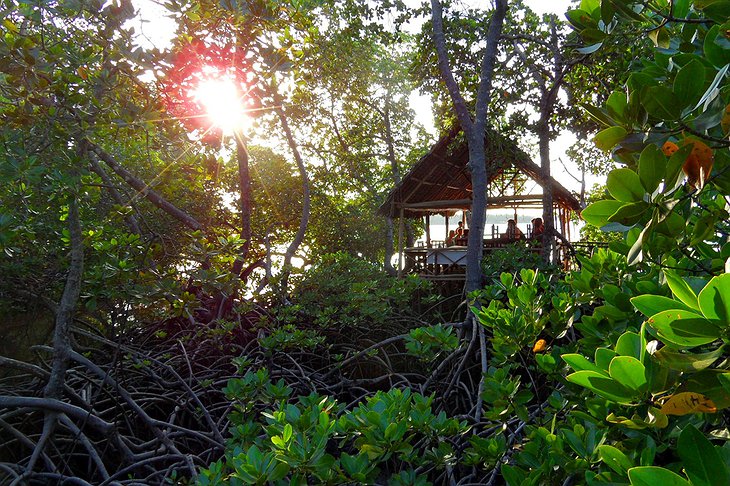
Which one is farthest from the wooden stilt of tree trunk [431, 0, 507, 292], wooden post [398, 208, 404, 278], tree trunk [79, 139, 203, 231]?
tree trunk [79, 139, 203, 231]

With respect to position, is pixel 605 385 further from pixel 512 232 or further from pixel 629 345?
pixel 512 232

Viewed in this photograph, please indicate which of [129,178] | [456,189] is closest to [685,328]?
[129,178]

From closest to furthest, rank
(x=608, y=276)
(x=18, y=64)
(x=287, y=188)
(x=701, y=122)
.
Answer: (x=701, y=122), (x=608, y=276), (x=18, y=64), (x=287, y=188)

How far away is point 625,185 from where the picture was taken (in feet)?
2.76

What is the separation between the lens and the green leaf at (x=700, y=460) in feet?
1.91

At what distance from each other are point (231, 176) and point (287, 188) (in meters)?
1.41

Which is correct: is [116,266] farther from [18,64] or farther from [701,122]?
[701,122]

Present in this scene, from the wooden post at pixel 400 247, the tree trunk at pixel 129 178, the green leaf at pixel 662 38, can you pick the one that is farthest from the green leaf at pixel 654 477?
the wooden post at pixel 400 247

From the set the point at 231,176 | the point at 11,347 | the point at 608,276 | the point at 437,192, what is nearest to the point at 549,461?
the point at 608,276

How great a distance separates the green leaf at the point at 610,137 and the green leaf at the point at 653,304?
0.34 m

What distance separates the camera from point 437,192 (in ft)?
37.1

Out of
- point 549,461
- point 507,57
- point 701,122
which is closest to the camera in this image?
point 701,122

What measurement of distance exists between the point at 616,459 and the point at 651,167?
0.49m

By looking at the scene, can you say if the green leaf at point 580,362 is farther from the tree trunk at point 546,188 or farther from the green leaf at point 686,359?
the tree trunk at point 546,188
